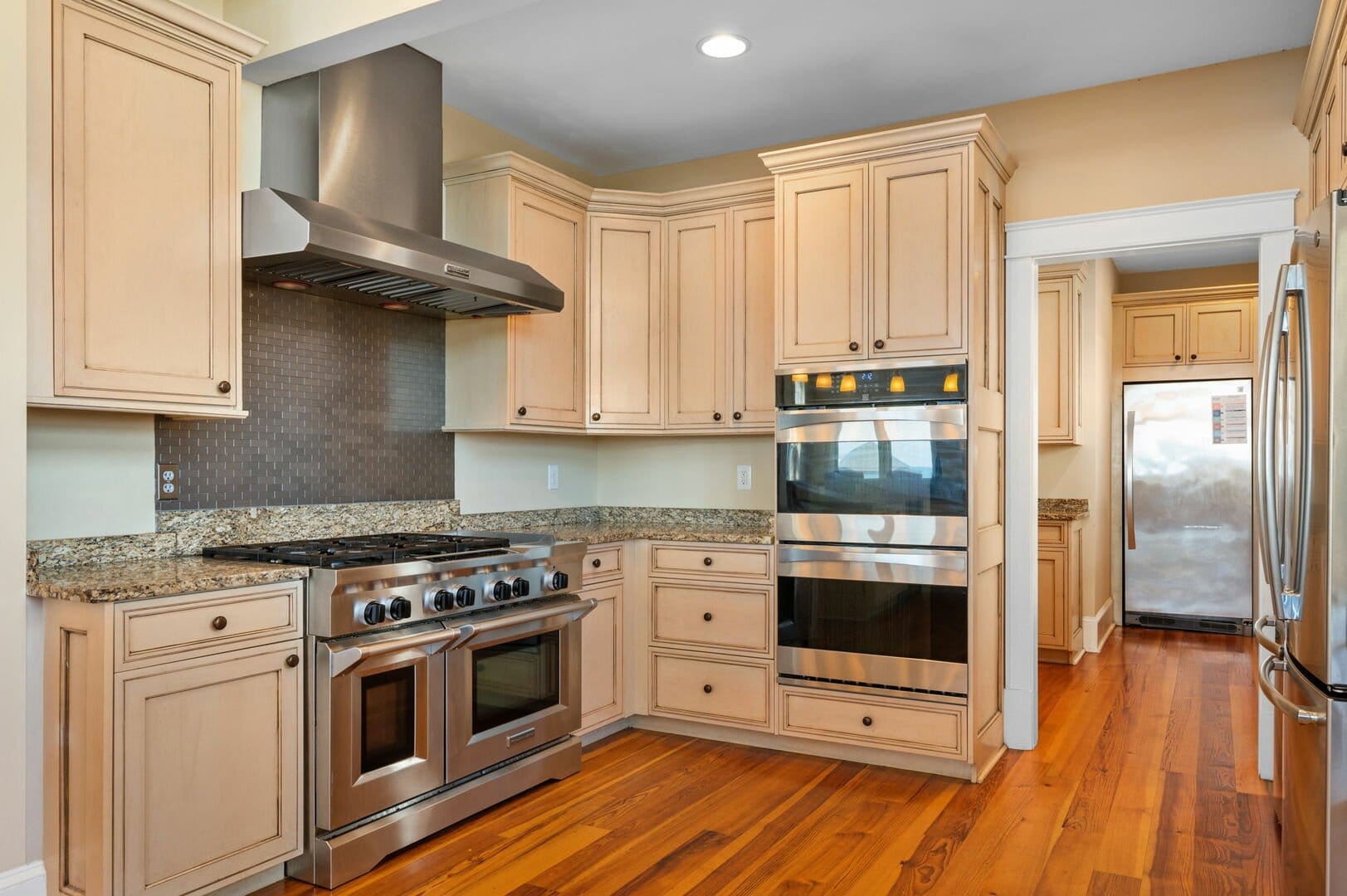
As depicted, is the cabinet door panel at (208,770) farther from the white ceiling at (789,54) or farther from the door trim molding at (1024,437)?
the door trim molding at (1024,437)

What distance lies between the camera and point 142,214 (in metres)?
2.38

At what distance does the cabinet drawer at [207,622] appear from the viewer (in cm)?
212

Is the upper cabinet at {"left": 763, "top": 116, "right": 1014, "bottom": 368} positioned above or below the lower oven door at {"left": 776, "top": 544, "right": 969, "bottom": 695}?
above

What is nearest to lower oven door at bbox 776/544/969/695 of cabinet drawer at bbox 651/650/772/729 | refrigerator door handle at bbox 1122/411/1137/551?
cabinet drawer at bbox 651/650/772/729

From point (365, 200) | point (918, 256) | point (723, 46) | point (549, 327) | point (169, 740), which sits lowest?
point (169, 740)

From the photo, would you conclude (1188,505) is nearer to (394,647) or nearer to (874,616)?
(874,616)

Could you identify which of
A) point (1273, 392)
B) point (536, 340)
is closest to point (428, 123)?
point (536, 340)

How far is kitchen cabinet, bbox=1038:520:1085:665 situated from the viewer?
17.6 feet

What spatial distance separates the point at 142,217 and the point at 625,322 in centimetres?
206

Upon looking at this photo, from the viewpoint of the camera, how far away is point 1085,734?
3936 mm

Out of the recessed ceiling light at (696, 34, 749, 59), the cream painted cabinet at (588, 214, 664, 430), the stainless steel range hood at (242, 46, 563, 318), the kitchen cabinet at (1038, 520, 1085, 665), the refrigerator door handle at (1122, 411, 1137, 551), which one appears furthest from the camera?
the refrigerator door handle at (1122, 411, 1137, 551)

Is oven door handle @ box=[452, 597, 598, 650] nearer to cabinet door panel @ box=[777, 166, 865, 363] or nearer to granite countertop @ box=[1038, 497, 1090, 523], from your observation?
cabinet door panel @ box=[777, 166, 865, 363]

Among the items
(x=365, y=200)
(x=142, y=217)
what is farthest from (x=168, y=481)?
(x=365, y=200)

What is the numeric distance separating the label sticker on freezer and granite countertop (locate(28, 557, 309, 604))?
6092mm
